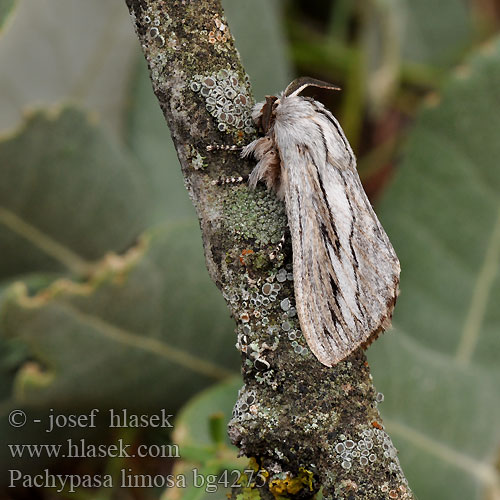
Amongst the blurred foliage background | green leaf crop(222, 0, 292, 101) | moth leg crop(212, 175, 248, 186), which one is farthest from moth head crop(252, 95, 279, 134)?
green leaf crop(222, 0, 292, 101)

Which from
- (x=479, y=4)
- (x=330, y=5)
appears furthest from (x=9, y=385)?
(x=479, y=4)

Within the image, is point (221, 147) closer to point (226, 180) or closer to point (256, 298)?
point (226, 180)

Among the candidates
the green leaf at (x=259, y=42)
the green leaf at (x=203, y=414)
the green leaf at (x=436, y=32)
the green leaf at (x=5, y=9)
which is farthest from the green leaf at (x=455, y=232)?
the green leaf at (x=436, y=32)

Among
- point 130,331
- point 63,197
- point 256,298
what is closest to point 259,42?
point 63,197

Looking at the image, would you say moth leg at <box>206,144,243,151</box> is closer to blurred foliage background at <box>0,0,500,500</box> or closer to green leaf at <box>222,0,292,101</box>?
blurred foliage background at <box>0,0,500,500</box>

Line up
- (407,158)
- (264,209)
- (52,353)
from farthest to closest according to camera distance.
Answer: (407,158) → (52,353) → (264,209)

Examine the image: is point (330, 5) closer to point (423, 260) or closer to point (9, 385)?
point (423, 260)

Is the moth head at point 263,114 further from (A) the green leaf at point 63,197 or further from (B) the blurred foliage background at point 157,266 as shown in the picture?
(A) the green leaf at point 63,197
